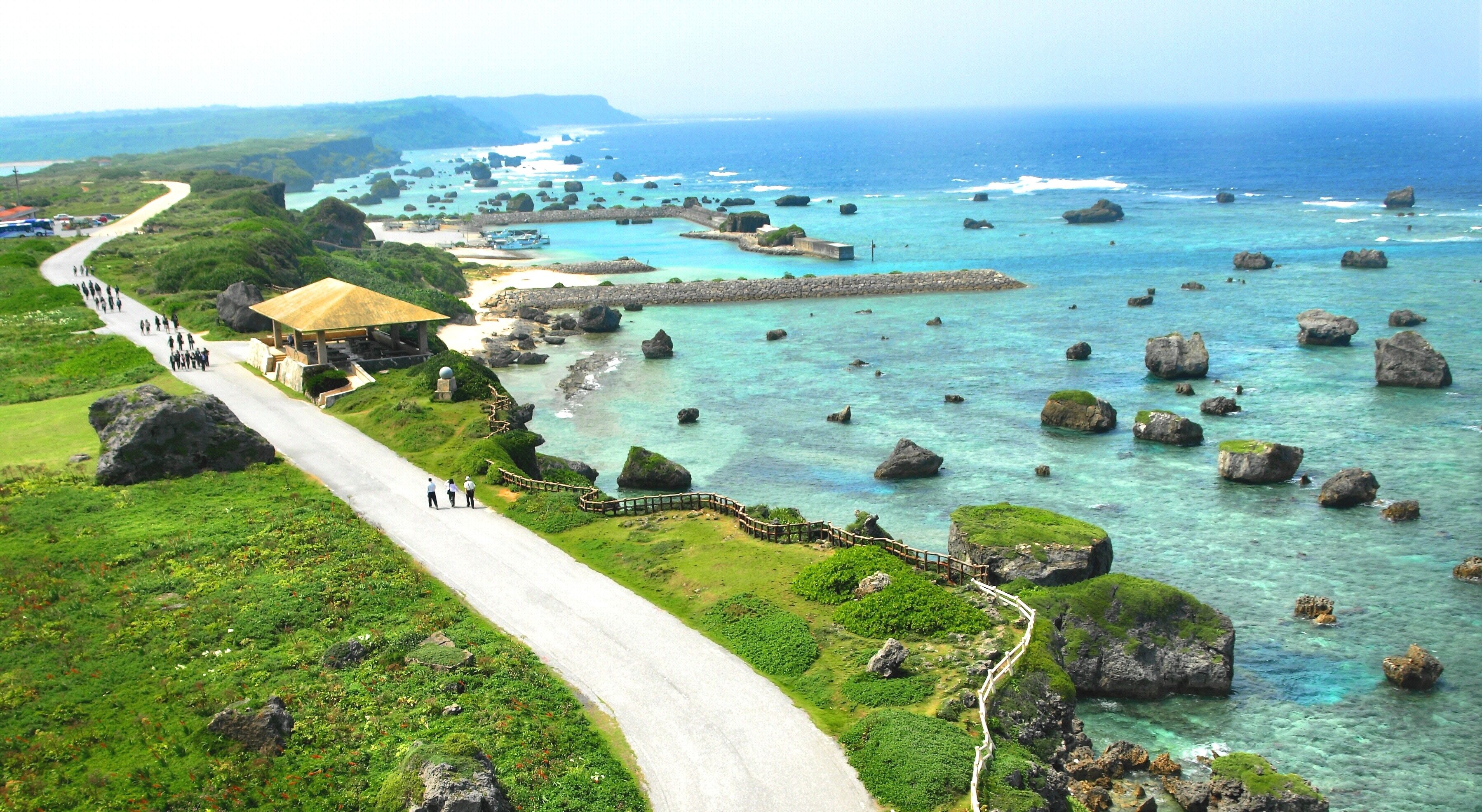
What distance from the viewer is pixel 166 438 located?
141 ft

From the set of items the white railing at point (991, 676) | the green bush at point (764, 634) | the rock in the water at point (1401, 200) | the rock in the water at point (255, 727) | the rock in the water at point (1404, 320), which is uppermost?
the rock in the water at point (1401, 200)

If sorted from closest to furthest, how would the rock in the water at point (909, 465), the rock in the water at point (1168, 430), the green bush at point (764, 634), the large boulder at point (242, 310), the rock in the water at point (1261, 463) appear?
1. the green bush at point (764, 634)
2. the rock in the water at point (1261, 463)
3. the rock in the water at point (909, 465)
4. the rock in the water at point (1168, 430)
5. the large boulder at point (242, 310)

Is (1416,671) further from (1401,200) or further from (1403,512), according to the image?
(1401,200)

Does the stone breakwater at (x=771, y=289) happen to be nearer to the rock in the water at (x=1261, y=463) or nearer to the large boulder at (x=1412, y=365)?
the large boulder at (x=1412, y=365)

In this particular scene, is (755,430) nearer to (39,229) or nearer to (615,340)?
(615,340)

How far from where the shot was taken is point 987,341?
294ft

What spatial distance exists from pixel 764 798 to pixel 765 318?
81.2 m

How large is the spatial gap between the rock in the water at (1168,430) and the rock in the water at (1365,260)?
65354 mm

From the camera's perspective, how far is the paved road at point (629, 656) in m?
Result: 24.5

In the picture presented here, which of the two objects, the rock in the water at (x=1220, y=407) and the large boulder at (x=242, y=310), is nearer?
the rock in the water at (x=1220, y=407)

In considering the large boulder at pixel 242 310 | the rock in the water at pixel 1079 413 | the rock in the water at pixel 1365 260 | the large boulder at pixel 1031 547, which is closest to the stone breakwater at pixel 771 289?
the rock in the water at pixel 1365 260

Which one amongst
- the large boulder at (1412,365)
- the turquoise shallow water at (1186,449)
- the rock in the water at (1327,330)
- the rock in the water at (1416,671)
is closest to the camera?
the turquoise shallow water at (1186,449)

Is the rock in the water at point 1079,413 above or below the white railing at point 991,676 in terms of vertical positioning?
below

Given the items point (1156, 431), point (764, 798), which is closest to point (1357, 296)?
point (1156, 431)
